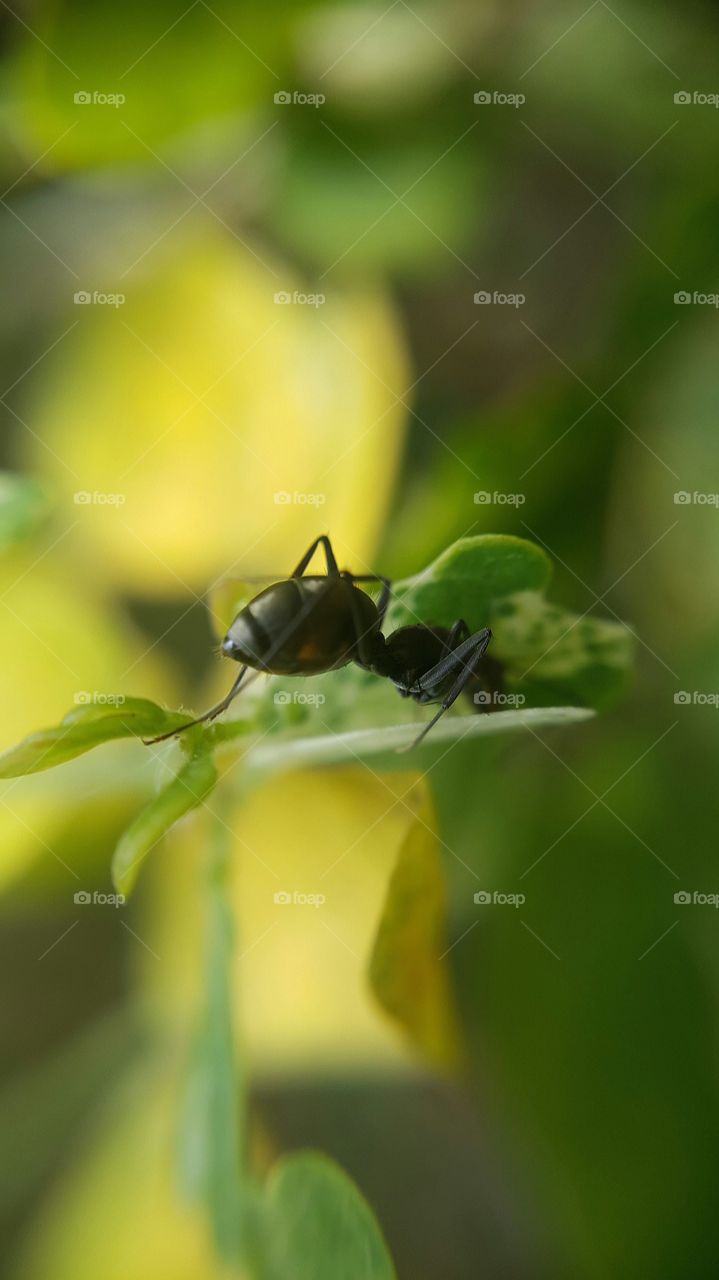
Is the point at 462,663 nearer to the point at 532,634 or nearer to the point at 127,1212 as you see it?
the point at 532,634

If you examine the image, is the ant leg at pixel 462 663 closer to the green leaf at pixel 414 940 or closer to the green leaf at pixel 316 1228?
the green leaf at pixel 414 940

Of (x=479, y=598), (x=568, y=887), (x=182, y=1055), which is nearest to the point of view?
(x=479, y=598)

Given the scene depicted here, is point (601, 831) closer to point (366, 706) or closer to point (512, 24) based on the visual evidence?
point (366, 706)

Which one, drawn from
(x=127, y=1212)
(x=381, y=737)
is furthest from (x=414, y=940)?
(x=127, y=1212)

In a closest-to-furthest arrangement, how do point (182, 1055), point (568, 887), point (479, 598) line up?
point (479, 598), point (568, 887), point (182, 1055)

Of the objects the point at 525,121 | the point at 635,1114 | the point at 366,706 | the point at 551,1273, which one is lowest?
the point at 551,1273

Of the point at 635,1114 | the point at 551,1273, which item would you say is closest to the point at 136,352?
the point at 635,1114

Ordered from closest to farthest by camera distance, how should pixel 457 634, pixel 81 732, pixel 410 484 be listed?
pixel 81 732
pixel 457 634
pixel 410 484

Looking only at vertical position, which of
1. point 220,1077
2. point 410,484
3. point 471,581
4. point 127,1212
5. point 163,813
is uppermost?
point 410,484

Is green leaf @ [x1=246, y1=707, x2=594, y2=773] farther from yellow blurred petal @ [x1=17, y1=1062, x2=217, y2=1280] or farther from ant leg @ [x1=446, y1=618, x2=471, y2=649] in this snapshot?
yellow blurred petal @ [x1=17, y1=1062, x2=217, y2=1280]
